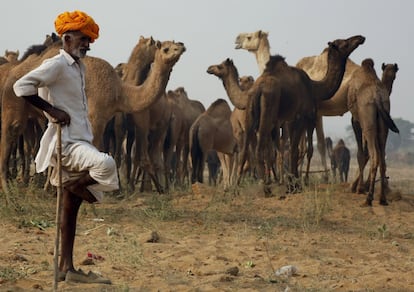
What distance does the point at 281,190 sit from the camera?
11789 millimetres

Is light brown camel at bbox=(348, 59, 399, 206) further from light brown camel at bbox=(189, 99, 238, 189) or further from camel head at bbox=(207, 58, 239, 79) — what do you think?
light brown camel at bbox=(189, 99, 238, 189)

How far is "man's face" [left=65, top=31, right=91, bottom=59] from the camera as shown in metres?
5.34

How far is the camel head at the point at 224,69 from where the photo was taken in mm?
13820

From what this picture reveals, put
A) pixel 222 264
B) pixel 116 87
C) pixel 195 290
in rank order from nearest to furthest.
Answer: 1. pixel 195 290
2. pixel 222 264
3. pixel 116 87

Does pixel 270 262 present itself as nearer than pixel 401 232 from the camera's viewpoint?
Yes

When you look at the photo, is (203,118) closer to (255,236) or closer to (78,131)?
(255,236)

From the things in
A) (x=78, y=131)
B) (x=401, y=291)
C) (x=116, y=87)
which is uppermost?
(x=116, y=87)

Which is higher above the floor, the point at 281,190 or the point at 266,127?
the point at 266,127

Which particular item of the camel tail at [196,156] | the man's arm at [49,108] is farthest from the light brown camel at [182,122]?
the man's arm at [49,108]

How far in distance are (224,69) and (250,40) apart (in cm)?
339

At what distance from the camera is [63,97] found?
5297 mm

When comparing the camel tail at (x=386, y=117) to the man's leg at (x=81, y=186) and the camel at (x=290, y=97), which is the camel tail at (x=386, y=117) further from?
the man's leg at (x=81, y=186)

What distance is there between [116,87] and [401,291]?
5675mm

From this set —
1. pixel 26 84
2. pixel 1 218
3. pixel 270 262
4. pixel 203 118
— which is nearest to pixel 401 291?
pixel 270 262
